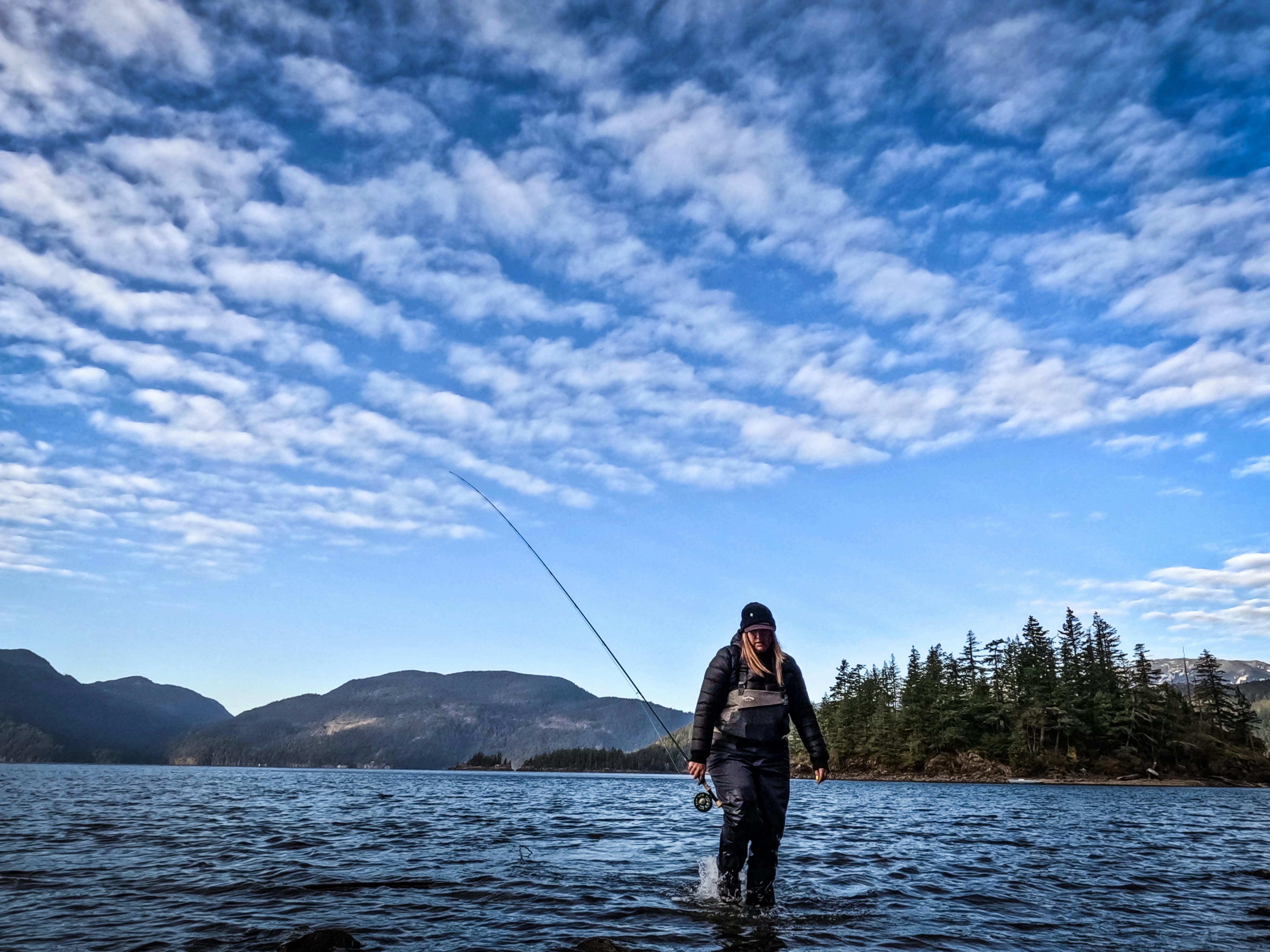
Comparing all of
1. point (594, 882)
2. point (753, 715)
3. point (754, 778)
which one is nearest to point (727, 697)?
point (753, 715)

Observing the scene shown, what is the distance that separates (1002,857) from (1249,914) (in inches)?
249

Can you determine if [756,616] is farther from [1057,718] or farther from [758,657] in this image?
[1057,718]

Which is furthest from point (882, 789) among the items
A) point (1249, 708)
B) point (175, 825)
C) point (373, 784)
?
point (1249, 708)

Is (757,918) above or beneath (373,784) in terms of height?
above

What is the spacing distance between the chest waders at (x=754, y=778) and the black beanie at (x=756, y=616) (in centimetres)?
58

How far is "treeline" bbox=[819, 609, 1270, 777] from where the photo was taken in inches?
3713

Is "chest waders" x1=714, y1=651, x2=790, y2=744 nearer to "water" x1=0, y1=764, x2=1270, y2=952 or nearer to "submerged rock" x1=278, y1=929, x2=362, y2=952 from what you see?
"water" x1=0, y1=764, x2=1270, y2=952

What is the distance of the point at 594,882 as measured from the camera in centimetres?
1135

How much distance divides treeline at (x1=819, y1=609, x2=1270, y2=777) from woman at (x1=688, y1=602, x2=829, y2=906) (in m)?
105

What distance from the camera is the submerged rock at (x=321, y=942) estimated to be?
270 inches

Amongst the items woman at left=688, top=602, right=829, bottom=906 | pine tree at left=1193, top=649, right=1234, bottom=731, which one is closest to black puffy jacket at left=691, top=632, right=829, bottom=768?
woman at left=688, top=602, right=829, bottom=906

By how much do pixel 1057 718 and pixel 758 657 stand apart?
359 feet

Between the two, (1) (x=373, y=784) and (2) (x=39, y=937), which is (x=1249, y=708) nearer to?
(1) (x=373, y=784)

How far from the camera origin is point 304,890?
33.1 ft
